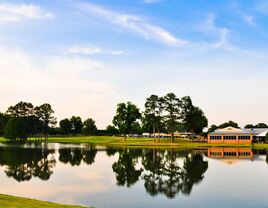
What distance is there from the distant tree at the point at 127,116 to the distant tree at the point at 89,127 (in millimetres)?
70103

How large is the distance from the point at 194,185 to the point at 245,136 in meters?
87.0

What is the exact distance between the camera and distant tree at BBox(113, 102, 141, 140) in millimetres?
125188

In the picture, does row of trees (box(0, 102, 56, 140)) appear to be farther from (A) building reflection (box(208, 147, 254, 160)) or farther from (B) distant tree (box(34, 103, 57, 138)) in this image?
(A) building reflection (box(208, 147, 254, 160))

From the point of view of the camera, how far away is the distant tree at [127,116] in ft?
411

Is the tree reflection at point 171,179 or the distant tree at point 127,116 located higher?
the distant tree at point 127,116

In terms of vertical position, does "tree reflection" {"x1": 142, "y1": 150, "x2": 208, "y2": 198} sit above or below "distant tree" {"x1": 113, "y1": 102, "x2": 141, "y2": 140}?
below

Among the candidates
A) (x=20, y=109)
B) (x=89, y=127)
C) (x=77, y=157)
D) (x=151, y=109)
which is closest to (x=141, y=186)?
(x=77, y=157)

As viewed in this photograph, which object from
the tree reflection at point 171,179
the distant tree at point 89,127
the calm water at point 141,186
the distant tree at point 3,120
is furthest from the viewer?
the distant tree at point 89,127

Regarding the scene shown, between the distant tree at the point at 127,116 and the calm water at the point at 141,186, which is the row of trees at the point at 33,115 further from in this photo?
the calm water at the point at 141,186

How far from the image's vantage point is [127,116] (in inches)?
4975

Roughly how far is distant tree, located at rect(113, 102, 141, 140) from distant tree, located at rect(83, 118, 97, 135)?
230 ft

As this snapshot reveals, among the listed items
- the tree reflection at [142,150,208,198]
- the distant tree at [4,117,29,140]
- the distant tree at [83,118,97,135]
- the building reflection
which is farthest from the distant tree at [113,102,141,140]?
the tree reflection at [142,150,208,198]

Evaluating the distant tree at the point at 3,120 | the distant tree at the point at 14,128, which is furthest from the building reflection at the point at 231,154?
the distant tree at the point at 3,120

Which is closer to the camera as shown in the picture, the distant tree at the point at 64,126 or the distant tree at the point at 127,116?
the distant tree at the point at 127,116
